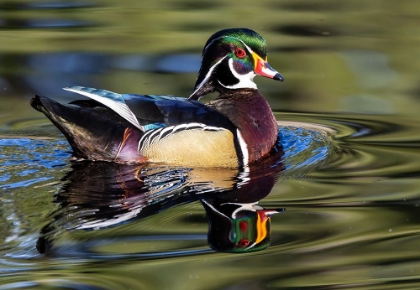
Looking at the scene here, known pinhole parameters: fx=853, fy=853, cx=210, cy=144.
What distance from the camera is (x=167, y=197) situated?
593 cm

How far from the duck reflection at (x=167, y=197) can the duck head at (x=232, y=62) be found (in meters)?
0.82

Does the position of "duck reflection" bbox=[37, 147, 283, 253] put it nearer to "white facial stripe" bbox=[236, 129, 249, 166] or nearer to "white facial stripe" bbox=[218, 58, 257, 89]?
"white facial stripe" bbox=[236, 129, 249, 166]

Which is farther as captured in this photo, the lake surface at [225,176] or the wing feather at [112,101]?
the wing feather at [112,101]

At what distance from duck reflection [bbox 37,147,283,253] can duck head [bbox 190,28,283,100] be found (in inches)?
32.4

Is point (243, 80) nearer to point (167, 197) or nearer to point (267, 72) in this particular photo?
point (267, 72)

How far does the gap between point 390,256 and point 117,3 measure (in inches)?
345

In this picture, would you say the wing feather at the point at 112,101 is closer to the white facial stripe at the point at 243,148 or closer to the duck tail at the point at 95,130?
the duck tail at the point at 95,130

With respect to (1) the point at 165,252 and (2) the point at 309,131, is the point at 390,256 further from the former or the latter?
(2) the point at 309,131

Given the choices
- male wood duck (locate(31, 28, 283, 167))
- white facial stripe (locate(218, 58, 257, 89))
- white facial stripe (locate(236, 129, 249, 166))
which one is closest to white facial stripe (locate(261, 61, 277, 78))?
white facial stripe (locate(218, 58, 257, 89))

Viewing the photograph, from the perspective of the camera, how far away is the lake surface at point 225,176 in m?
4.66

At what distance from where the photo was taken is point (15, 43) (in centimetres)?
1048

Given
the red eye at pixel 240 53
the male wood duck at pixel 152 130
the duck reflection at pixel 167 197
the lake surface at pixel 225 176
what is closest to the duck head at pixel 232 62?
the red eye at pixel 240 53

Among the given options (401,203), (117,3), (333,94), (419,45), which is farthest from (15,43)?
(401,203)

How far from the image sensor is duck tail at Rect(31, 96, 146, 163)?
6.63 metres
